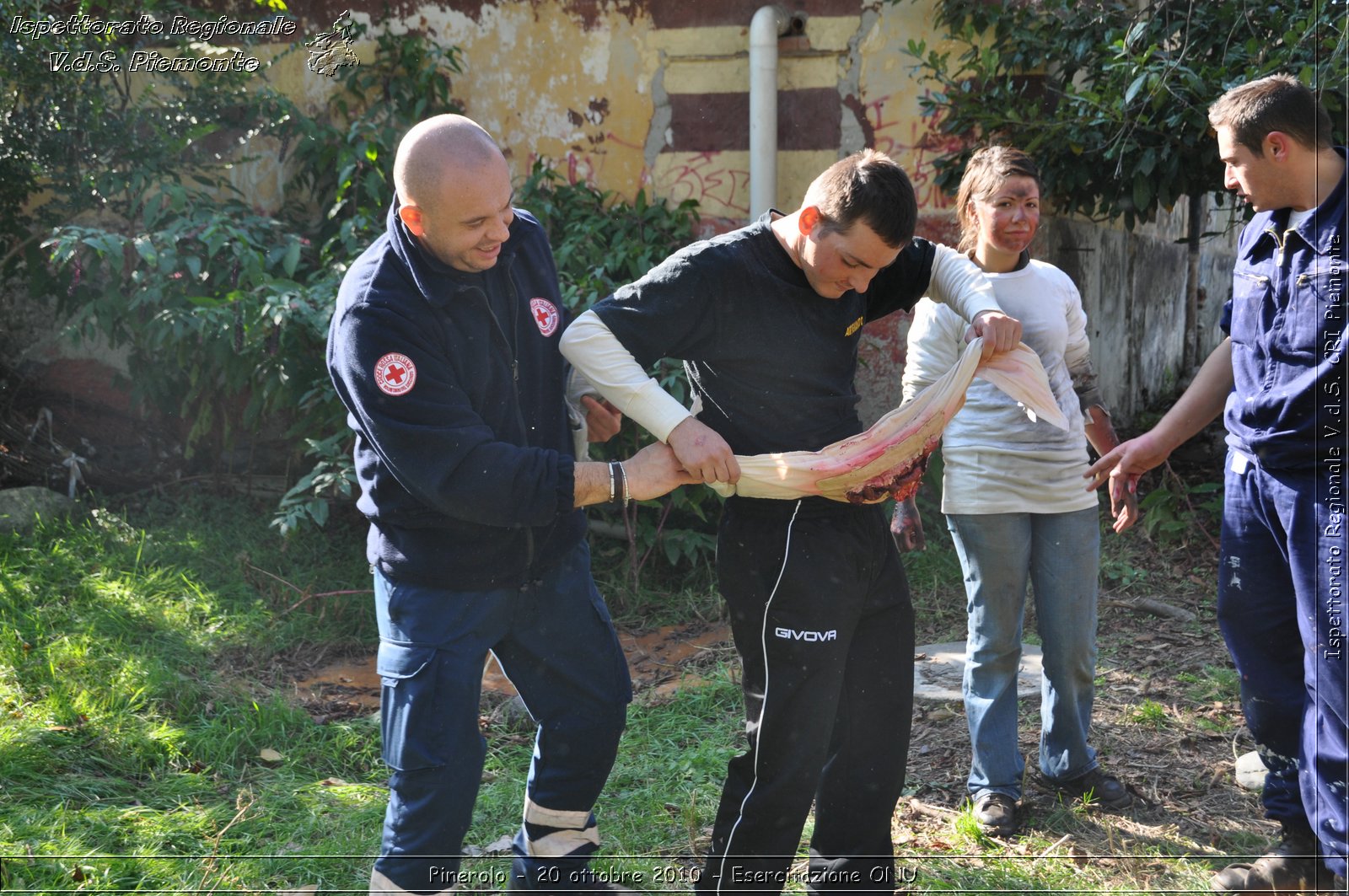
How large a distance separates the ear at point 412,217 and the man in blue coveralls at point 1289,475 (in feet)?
7.33

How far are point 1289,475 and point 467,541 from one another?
226 cm

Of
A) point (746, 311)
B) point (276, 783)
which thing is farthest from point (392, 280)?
point (276, 783)

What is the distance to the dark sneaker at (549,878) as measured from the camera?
3.08m

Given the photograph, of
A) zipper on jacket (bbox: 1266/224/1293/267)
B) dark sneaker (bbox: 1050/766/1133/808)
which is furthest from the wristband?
dark sneaker (bbox: 1050/766/1133/808)

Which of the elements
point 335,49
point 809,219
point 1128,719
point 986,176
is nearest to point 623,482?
point 809,219

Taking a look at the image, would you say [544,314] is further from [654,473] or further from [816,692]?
[816,692]

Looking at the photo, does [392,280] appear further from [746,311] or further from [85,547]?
[85,547]

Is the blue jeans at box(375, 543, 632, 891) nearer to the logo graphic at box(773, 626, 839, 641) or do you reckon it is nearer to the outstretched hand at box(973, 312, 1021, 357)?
the logo graphic at box(773, 626, 839, 641)

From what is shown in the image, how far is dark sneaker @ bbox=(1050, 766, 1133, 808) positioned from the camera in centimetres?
371

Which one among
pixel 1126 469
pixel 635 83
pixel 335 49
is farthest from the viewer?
pixel 335 49

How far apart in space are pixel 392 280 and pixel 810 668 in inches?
56.9

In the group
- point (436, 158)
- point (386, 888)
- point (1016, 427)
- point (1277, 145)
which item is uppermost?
point (1277, 145)

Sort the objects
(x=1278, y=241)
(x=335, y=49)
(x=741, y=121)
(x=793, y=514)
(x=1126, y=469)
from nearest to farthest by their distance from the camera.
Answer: (x=793, y=514) < (x=1278, y=241) < (x=1126, y=469) < (x=741, y=121) < (x=335, y=49)

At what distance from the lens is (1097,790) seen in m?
3.73
